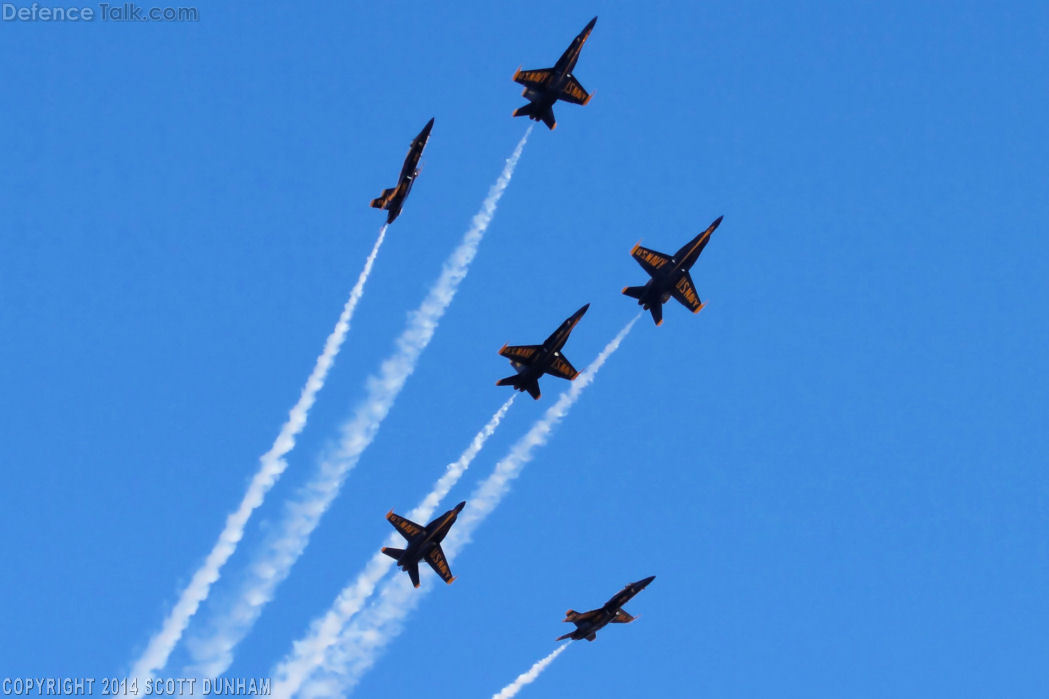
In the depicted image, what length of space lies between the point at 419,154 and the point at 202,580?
129 feet

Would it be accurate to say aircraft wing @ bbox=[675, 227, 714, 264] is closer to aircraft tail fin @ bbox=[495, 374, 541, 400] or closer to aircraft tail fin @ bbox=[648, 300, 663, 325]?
aircraft tail fin @ bbox=[648, 300, 663, 325]

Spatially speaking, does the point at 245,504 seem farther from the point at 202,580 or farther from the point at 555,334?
the point at 555,334

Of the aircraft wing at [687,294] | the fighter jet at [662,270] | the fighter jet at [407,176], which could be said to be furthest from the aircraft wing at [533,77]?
the aircraft wing at [687,294]

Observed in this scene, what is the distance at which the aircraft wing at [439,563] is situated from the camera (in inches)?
2840

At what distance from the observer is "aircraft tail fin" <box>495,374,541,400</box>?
73500 millimetres

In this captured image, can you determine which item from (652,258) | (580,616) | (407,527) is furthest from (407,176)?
(580,616)

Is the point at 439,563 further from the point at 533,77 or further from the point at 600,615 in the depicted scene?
the point at 533,77

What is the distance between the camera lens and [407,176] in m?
75.4

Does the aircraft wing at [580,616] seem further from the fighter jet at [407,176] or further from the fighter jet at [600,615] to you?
the fighter jet at [407,176]

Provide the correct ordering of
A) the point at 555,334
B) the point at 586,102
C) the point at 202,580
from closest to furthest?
1. the point at 202,580
2. the point at 555,334
3. the point at 586,102

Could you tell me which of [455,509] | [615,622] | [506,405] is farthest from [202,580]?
[615,622]

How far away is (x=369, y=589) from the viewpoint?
71.5m

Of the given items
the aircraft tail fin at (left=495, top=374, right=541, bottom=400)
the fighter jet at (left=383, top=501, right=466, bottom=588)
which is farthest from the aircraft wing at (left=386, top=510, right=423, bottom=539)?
the aircraft tail fin at (left=495, top=374, right=541, bottom=400)

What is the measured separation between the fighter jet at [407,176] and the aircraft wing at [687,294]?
80.7 feet
